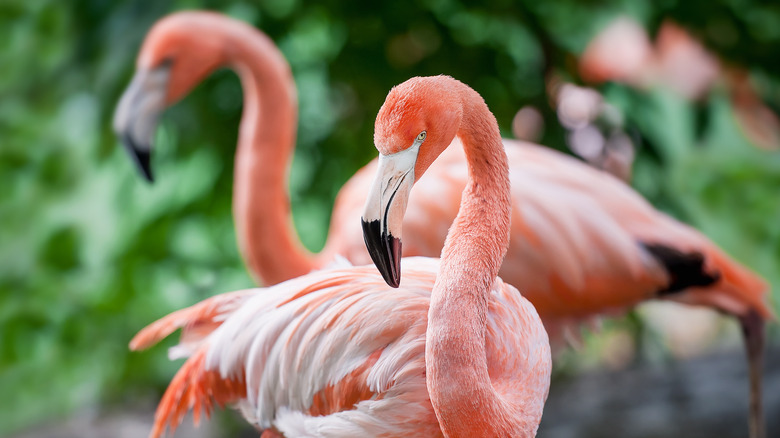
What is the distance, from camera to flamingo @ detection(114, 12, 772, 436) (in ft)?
6.98

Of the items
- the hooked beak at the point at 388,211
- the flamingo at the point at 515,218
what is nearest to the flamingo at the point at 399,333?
the hooked beak at the point at 388,211

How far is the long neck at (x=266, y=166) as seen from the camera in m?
2.29

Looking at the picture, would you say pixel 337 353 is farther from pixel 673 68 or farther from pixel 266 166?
pixel 673 68

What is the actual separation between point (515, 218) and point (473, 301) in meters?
0.99

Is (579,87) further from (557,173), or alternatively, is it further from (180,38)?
(180,38)

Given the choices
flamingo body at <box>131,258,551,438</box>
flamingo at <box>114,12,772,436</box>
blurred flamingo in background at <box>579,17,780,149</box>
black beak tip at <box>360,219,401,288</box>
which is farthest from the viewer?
blurred flamingo in background at <box>579,17,780,149</box>

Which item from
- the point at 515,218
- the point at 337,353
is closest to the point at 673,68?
the point at 515,218

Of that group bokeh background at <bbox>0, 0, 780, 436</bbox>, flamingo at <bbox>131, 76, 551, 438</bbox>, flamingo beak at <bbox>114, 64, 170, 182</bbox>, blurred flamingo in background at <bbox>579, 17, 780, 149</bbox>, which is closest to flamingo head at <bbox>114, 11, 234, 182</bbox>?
flamingo beak at <bbox>114, 64, 170, 182</bbox>

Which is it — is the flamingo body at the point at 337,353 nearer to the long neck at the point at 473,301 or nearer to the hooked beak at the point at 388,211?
the long neck at the point at 473,301

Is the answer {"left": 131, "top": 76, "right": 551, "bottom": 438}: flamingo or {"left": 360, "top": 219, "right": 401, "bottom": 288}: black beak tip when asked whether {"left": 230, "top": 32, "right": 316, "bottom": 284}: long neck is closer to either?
{"left": 131, "top": 76, "right": 551, "bottom": 438}: flamingo

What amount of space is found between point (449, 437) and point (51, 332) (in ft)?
6.65

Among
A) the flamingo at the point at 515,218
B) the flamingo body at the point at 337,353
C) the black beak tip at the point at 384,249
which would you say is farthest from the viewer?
the flamingo at the point at 515,218

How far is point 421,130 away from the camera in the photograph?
1.11 metres

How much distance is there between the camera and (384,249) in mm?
1080
